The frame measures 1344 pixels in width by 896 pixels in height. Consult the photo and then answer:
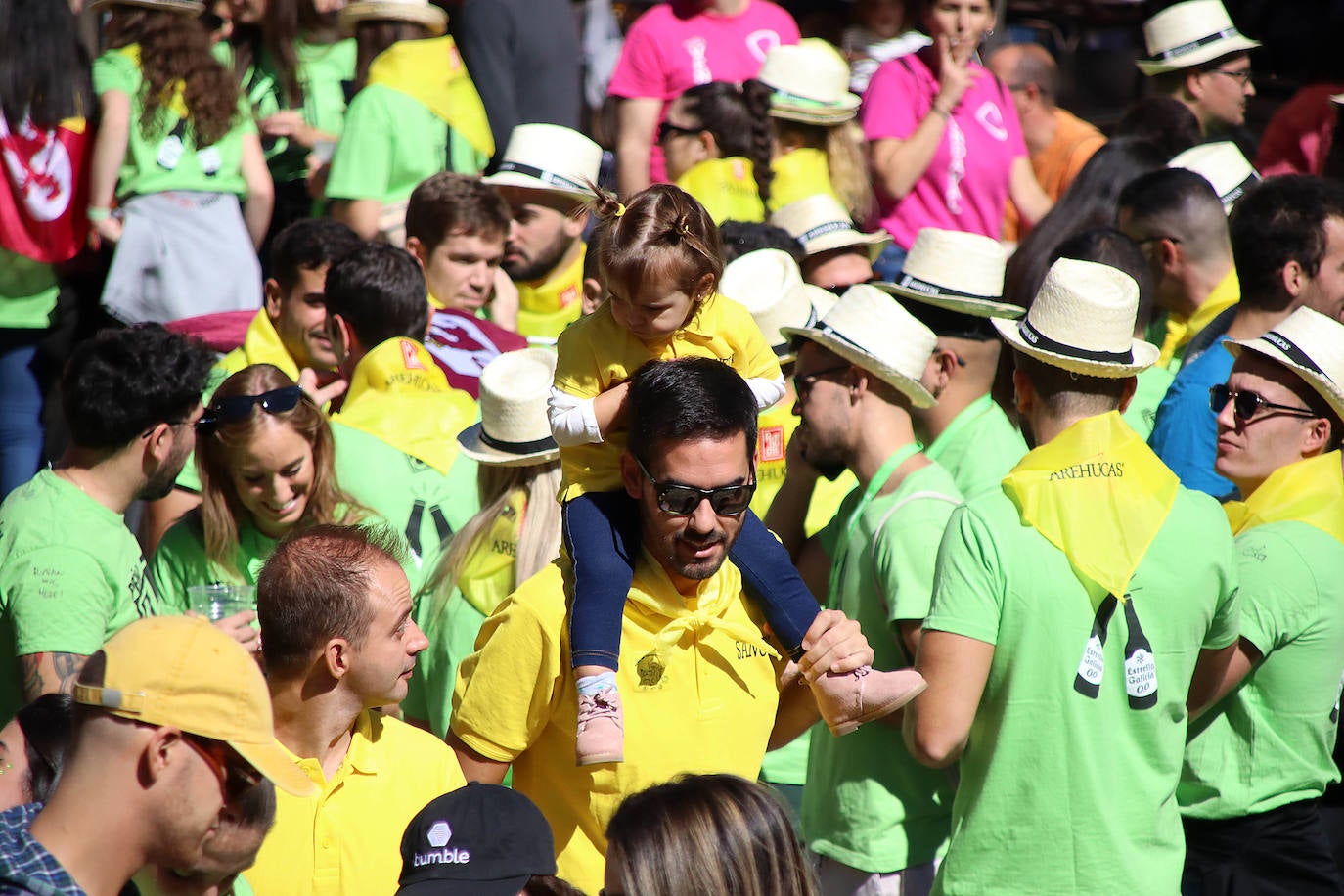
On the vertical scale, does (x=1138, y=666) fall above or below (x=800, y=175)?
above

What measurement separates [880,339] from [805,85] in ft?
10.2

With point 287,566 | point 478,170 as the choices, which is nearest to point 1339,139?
point 478,170

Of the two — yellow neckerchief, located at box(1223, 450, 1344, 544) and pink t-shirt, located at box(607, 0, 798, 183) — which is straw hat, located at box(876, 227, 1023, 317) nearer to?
yellow neckerchief, located at box(1223, 450, 1344, 544)

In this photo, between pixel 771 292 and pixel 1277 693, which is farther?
pixel 771 292

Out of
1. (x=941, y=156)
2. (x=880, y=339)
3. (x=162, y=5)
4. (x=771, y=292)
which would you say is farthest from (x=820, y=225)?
(x=162, y=5)

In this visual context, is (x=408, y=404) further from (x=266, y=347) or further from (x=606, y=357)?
(x=606, y=357)

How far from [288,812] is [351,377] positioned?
9.03 ft

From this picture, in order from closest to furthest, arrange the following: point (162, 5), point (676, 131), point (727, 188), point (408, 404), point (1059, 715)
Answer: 1. point (1059, 715)
2. point (408, 404)
3. point (162, 5)
4. point (727, 188)
5. point (676, 131)

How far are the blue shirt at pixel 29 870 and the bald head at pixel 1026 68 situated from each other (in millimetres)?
8184

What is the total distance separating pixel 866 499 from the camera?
14.3ft

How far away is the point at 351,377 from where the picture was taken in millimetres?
5527

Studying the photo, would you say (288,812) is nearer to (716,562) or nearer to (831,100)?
(716,562)

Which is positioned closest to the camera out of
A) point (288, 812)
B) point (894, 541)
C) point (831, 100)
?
point (288, 812)

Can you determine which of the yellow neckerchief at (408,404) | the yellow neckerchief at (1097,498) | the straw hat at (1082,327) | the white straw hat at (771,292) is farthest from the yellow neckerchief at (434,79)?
the yellow neckerchief at (1097,498)
